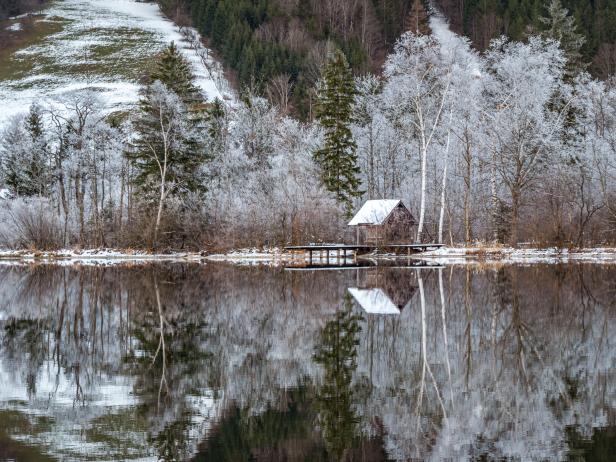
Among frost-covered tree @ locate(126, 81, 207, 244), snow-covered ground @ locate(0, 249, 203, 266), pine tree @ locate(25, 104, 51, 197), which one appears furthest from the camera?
pine tree @ locate(25, 104, 51, 197)

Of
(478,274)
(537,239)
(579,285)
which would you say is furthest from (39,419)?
(537,239)

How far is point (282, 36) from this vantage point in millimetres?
121375

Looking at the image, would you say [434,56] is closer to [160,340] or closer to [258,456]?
[160,340]

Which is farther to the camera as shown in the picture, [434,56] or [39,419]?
[434,56]

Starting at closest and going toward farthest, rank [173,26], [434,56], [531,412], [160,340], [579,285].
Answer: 1. [531,412]
2. [160,340]
3. [579,285]
4. [434,56]
5. [173,26]

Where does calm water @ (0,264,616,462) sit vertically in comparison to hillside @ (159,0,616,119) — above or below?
below

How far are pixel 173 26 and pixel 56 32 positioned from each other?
735 inches

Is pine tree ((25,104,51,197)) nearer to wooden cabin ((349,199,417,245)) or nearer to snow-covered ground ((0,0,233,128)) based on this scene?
snow-covered ground ((0,0,233,128))

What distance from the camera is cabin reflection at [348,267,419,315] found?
750 inches

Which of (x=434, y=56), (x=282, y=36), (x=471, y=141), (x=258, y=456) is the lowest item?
(x=258, y=456)

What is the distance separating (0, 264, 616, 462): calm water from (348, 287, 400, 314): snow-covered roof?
0.06 meters

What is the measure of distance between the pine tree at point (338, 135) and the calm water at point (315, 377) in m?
32.8

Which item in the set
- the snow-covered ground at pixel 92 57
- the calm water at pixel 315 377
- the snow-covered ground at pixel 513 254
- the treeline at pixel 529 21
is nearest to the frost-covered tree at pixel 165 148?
the snow-covered ground at pixel 513 254

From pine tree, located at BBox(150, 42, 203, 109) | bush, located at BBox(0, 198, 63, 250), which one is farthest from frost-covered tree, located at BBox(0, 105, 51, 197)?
pine tree, located at BBox(150, 42, 203, 109)
